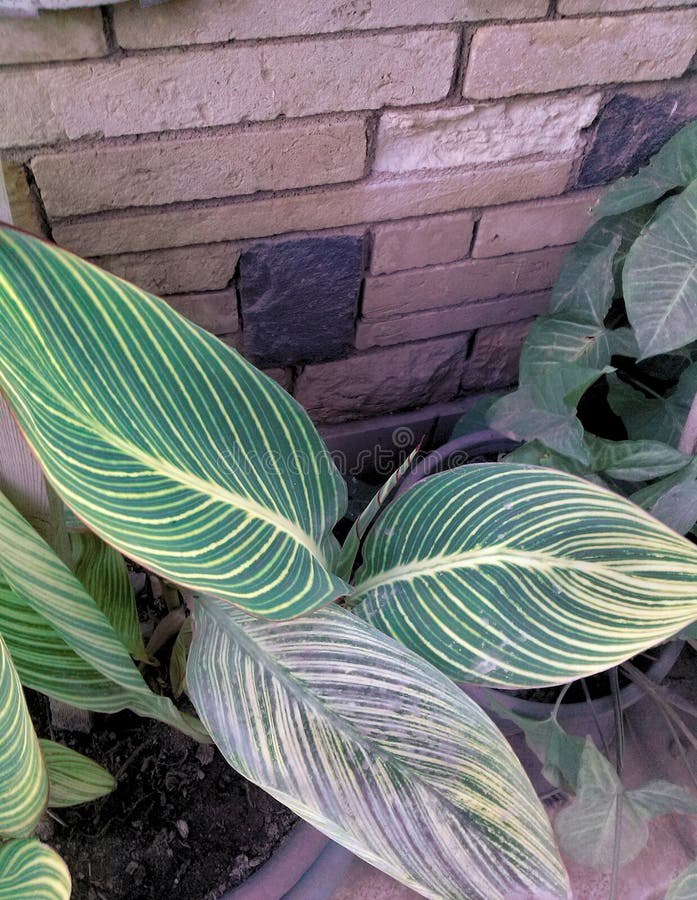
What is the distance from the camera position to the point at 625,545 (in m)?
0.63

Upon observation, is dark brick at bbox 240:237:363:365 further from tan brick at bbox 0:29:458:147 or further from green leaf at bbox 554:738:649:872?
green leaf at bbox 554:738:649:872

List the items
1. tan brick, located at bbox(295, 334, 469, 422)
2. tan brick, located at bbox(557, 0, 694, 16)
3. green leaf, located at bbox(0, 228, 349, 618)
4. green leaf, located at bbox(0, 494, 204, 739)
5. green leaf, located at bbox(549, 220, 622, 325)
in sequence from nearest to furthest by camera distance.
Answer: green leaf, located at bbox(0, 228, 349, 618) → green leaf, located at bbox(0, 494, 204, 739) → tan brick, located at bbox(557, 0, 694, 16) → green leaf, located at bbox(549, 220, 622, 325) → tan brick, located at bbox(295, 334, 469, 422)

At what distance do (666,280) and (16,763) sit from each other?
2.70 feet

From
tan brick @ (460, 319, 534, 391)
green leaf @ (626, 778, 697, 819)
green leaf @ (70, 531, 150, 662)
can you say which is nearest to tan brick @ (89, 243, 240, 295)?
green leaf @ (70, 531, 150, 662)

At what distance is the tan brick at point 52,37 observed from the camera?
652 millimetres

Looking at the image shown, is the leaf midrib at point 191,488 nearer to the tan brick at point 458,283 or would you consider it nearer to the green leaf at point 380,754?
the green leaf at point 380,754

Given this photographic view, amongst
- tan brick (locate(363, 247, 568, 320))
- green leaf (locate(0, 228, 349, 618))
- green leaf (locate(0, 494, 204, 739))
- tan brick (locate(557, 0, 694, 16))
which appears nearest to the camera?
green leaf (locate(0, 228, 349, 618))

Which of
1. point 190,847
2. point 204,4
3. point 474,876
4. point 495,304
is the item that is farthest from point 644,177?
point 190,847

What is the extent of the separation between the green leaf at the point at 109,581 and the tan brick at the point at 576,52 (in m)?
0.70

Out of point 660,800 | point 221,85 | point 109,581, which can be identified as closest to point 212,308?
point 221,85

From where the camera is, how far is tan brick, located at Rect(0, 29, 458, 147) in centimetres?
71

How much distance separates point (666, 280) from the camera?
826 millimetres

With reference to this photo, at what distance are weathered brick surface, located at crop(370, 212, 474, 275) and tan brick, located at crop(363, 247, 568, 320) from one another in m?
0.02

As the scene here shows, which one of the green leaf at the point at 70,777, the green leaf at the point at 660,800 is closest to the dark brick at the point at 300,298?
the green leaf at the point at 70,777
